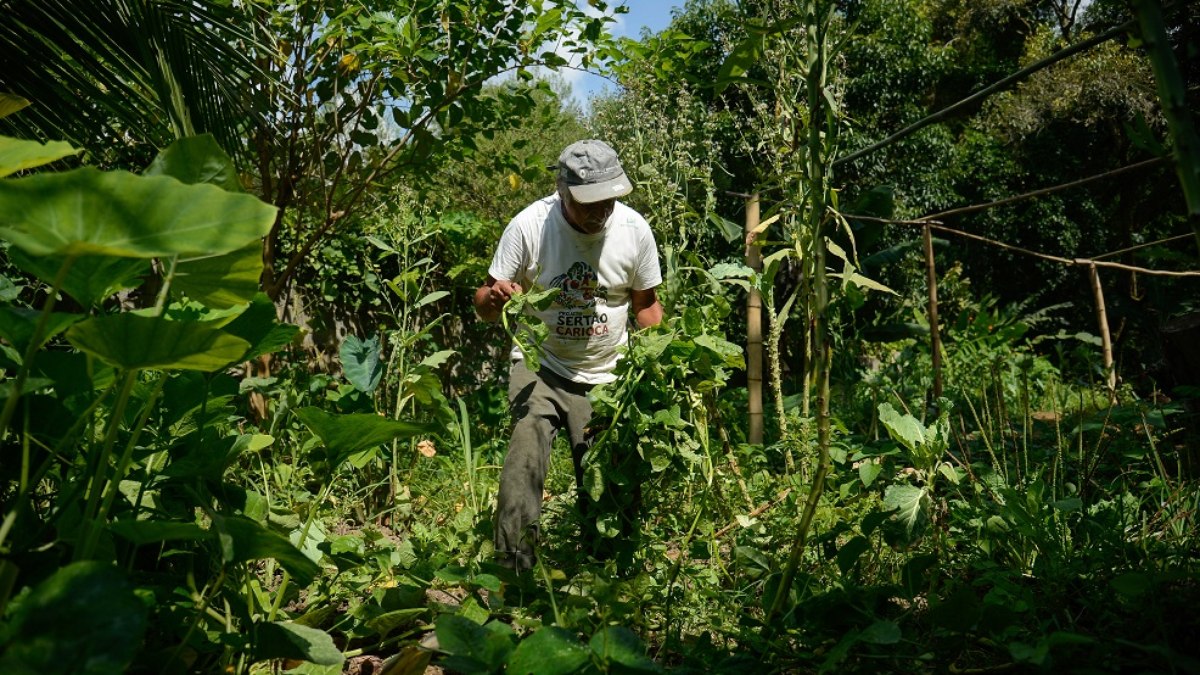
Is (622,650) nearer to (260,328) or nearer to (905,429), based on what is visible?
(260,328)

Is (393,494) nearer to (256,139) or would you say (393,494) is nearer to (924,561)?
(256,139)

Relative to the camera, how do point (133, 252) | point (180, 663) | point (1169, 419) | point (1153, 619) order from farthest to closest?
point (1169, 419) → point (1153, 619) → point (180, 663) → point (133, 252)

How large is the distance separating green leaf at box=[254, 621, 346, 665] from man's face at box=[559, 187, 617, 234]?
5.08 ft

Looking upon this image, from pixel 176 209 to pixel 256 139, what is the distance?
3.24m

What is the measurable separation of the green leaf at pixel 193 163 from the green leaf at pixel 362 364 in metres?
2.40

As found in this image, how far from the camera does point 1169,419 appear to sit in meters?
3.48

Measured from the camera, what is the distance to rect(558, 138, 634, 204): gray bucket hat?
8.59 ft

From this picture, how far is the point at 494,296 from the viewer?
2699 millimetres

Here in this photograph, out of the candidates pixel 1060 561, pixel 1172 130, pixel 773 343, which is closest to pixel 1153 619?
pixel 1060 561

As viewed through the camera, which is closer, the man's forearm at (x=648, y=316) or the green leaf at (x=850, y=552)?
the green leaf at (x=850, y=552)

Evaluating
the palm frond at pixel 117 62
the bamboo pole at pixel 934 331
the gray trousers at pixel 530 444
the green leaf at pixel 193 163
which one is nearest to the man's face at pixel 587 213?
the gray trousers at pixel 530 444

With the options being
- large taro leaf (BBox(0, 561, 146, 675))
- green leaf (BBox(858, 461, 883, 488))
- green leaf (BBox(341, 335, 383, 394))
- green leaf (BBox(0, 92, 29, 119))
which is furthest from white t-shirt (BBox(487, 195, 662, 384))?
large taro leaf (BBox(0, 561, 146, 675))

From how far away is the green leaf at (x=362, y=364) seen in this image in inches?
148

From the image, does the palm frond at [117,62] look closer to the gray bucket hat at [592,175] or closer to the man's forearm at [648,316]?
the gray bucket hat at [592,175]
